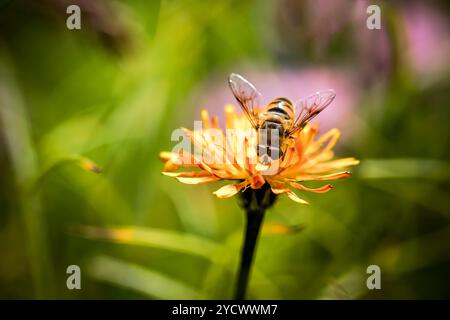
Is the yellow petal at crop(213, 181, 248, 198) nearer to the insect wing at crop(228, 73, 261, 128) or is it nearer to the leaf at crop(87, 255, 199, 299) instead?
the insect wing at crop(228, 73, 261, 128)

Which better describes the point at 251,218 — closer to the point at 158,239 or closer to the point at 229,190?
the point at 229,190

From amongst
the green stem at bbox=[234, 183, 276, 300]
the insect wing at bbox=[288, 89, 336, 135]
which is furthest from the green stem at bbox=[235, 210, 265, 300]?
the insect wing at bbox=[288, 89, 336, 135]

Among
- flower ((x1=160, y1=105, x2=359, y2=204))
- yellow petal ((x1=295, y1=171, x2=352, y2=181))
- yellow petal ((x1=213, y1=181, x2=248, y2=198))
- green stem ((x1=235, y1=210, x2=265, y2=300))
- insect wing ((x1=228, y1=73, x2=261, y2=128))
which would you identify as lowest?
green stem ((x1=235, y1=210, x2=265, y2=300))

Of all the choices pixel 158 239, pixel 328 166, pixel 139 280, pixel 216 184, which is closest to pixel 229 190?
pixel 328 166

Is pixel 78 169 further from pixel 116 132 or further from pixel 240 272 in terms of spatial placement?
pixel 240 272

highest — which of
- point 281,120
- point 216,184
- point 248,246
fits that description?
point 216,184

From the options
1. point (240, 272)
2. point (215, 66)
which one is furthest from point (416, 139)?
point (240, 272)

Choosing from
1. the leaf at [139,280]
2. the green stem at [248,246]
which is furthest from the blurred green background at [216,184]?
the green stem at [248,246]

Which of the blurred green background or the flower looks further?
the blurred green background

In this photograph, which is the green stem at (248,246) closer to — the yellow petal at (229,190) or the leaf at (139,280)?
the yellow petal at (229,190)
